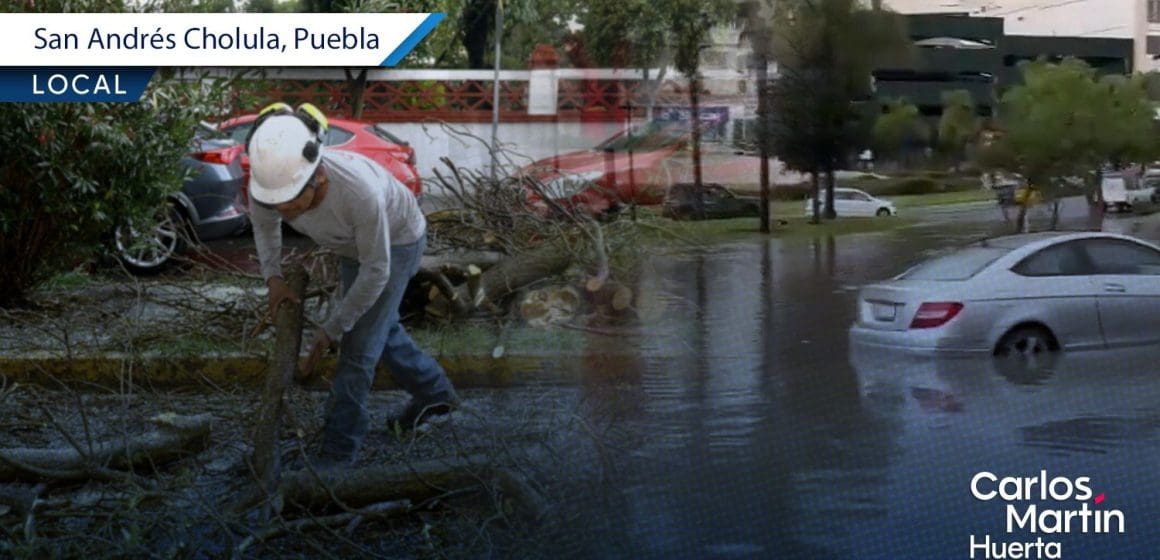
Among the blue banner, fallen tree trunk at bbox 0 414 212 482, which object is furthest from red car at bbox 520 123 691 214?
fallen tree trunk at bbox 0 414 212 482

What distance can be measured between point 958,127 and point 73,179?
2.30 meters

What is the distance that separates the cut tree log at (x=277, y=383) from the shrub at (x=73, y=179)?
2.26ft

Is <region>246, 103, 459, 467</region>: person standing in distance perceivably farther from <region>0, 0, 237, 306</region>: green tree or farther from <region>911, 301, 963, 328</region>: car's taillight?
<region>911, 301, 963, 328</region>: car's taillight

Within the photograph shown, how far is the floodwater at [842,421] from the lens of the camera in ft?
8.98

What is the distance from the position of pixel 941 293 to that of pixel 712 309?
0.40 m

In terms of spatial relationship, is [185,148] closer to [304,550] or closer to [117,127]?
[117,127]

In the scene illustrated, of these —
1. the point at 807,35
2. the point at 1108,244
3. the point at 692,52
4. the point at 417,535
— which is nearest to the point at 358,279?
the point at 417,535

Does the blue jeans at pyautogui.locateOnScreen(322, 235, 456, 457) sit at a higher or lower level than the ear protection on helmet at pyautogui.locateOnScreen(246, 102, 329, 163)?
lower

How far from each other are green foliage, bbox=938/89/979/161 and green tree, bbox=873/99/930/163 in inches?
1.1

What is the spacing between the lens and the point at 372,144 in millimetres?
3070

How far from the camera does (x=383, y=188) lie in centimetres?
312

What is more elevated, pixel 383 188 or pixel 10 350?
pixel 383 188

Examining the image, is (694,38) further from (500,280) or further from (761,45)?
(500,280)

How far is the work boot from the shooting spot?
3129 millimetres
